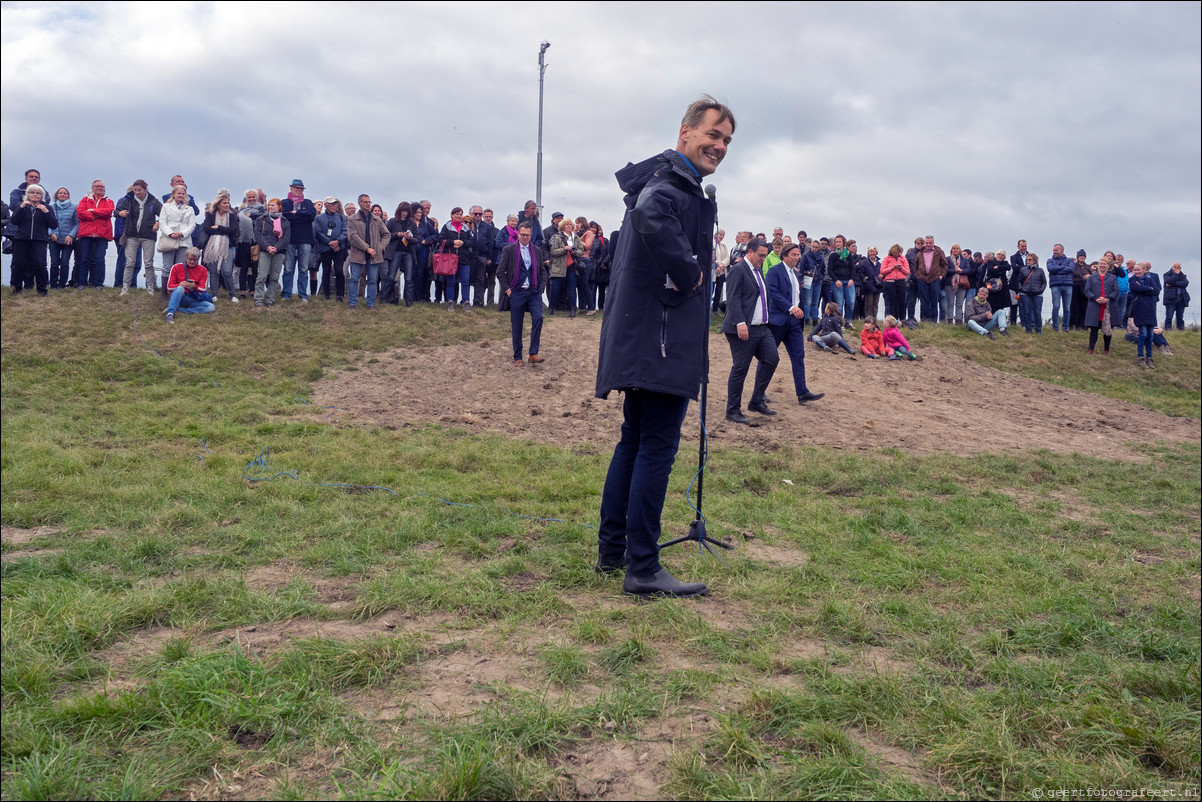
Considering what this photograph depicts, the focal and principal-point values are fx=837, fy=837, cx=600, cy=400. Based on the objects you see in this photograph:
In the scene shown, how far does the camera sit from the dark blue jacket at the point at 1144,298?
20.5 meters

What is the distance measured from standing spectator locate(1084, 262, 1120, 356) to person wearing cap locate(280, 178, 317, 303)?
61.6 ft

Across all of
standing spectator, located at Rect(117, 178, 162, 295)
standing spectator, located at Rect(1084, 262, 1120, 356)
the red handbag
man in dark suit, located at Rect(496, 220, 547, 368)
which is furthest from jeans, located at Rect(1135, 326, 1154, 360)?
standing spectator, located at Rect(117, 178, 162, 295)

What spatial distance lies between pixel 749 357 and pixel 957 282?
14.0 meters

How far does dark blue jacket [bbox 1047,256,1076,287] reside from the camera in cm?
2203

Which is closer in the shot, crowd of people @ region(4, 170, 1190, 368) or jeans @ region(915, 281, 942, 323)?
crowd of people @ region(4, 170, 1190, 368)

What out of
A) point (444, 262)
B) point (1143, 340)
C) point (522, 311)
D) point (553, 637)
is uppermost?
point (444, 262)

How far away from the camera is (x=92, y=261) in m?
16.5

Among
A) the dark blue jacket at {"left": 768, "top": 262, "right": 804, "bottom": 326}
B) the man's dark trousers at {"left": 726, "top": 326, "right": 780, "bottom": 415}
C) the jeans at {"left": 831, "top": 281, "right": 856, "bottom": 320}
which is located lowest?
the man's dark trousers at {"left": 726, "top": 326, "right": 780, "bottom": 415}

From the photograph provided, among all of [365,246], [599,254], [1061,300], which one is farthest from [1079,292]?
[365,246]

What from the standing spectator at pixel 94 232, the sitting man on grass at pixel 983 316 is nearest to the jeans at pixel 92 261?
the standing spectator at pixel 94 232

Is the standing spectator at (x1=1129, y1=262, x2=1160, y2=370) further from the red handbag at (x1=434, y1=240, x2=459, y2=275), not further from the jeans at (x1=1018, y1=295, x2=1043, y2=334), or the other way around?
the red handbag at (x1=434, y1=240, x2=459, y2=275)

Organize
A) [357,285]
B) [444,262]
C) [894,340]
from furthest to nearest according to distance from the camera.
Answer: [444,262] → [894,340] → [357,285]

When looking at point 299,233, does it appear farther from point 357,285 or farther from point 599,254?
point 599,254

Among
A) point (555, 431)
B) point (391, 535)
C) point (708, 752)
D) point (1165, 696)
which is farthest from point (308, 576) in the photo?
point (555, 431)
